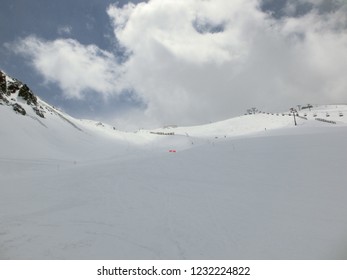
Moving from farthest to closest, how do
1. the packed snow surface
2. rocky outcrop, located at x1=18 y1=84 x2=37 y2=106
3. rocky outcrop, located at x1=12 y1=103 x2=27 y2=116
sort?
rocky outcrop, located at x1=18 y1=84 x2=37 y2=106, rocky outcrop, located at x1=12 y1=103 x2=27 y2=116, the packed snow surface

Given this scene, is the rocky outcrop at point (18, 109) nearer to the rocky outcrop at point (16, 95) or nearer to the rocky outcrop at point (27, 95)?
the rocky outcrop at point (16, 95)

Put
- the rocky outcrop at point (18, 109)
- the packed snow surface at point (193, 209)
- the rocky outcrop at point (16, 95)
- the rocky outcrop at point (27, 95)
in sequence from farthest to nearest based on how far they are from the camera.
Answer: the rocky outcrop at point (27, 95) < the rocky outcrop at point (16, 95) < the rocky outcrop at point (18, 109) < the packed snow surface at point (193, 209)

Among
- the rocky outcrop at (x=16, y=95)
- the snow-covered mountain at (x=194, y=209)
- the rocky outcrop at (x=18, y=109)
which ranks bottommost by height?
the snow-covered mountain at (x=194, y=209)

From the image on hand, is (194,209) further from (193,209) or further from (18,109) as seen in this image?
(18,109)

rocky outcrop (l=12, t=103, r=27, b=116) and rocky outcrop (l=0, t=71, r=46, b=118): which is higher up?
rocky outcrop (l=0, t=71, r=46, b=118)

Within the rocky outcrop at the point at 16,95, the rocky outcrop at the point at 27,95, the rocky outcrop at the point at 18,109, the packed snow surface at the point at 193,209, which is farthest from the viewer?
the rocky outcrop at the point at 27,95

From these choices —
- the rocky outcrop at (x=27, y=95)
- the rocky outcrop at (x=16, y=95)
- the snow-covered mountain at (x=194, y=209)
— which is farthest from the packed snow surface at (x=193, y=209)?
the rocky outcrop at (x=27, y=95)

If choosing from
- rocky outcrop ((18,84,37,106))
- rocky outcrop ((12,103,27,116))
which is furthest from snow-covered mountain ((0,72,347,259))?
rocky outcrop ((18,84,37,106))

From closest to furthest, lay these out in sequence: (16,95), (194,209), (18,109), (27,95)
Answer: (194,209)
(18,109)
(16,95)
(27,95)

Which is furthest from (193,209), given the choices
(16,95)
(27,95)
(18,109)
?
(27,95)

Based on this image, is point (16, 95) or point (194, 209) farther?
point (16, 95)

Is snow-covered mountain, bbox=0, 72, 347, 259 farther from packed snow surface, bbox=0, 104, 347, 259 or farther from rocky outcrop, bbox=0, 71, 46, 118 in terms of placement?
rocky outcrop, bbox=0, 71, 46, 118

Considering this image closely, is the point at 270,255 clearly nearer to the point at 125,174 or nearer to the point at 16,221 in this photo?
the point at 16,221
